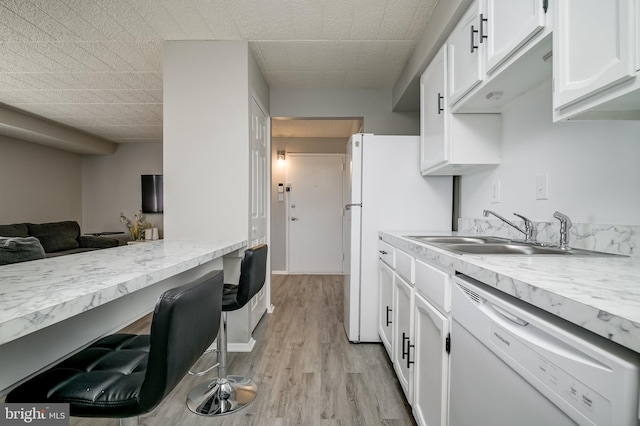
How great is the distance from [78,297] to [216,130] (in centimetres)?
183

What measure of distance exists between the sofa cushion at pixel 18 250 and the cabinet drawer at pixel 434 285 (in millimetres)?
2556

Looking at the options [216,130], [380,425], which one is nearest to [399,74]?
[216,130]

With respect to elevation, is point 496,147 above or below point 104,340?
above

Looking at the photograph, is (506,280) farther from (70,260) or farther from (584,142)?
(70,260)

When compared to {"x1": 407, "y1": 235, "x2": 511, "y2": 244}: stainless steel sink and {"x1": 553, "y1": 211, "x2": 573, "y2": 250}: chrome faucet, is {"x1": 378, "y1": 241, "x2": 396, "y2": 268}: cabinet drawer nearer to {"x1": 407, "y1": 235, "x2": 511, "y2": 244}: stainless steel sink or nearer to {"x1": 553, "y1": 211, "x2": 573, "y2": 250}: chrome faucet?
{"x1": 407, "y1": 235, "x2": 511, "y2": 244}: stainless steel sink

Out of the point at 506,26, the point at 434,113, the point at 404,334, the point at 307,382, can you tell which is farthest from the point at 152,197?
the point at 506,26

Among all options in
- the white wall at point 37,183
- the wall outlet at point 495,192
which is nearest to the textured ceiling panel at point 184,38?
the wall outlet at point 495,192

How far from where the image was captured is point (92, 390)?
74 centimetres

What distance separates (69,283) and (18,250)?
2006mm

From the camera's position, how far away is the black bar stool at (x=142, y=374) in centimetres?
68

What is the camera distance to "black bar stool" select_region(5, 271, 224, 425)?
2.23 ft

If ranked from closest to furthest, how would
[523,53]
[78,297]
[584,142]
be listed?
[78,297], [523,53], [584,142]

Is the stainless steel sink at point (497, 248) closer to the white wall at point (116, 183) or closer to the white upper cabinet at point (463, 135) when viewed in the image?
the white upper cabinet at point (463, 135)

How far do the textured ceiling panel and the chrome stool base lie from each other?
7.45 ft
